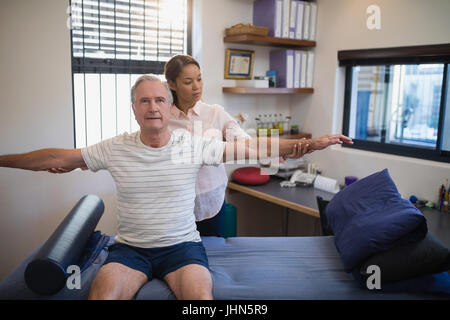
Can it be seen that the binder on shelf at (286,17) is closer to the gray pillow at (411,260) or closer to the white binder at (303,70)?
the white binder at (303,70)

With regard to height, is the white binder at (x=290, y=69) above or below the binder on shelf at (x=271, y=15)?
below

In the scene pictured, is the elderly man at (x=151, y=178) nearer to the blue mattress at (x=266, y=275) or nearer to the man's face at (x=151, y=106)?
the man's face at (x=151, y=106)

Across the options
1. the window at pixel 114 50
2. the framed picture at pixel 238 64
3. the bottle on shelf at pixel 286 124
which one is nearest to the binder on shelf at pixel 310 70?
the bottle on shelf at pixel 286 124

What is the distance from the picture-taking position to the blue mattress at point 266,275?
1.71 metres

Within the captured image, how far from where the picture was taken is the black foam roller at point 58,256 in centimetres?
164

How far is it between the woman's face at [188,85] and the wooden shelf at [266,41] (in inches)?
42.9

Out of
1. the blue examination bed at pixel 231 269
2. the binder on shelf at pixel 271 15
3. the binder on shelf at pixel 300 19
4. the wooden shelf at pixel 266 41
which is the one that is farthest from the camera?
the binder on shelf at pixel 300 19

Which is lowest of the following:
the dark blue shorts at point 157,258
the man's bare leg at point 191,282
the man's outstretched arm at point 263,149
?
the man's bare leg at point 191,282

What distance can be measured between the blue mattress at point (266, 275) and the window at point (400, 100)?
130 cm

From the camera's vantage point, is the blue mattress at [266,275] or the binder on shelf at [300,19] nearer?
the blue mattress at [266,275]

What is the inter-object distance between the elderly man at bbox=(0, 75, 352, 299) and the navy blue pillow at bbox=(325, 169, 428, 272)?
392 millimetres

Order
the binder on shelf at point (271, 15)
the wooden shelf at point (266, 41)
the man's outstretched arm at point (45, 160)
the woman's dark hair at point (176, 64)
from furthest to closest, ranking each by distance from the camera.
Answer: the binder on shelf at point (271, 15)
the wooden shelf at point (266, 41)
the woman's dark hair at point (176, 64)
the man's outstretched arm at point (45, 160)

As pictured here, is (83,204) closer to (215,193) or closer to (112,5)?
(215,193)

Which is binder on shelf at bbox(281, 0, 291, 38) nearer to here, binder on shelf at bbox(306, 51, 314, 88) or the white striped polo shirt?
binder on shelf at bbox(306, 51, 314, 88)
